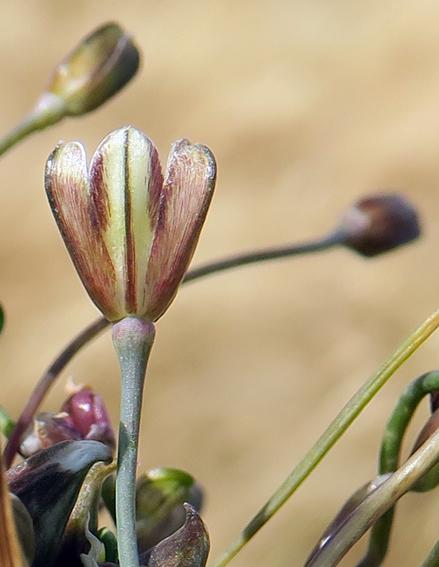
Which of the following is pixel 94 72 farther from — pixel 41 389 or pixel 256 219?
pixel 256 219

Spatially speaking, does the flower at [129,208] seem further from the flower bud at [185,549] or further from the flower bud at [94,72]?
the flower bud at [94,72]

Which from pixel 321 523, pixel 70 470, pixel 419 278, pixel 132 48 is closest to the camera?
pixel 70 470

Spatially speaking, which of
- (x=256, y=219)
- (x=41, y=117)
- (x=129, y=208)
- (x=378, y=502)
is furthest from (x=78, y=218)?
(x=256, y=219)

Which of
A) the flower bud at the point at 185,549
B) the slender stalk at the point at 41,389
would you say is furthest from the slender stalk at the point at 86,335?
the flower bud at the point at 185,549

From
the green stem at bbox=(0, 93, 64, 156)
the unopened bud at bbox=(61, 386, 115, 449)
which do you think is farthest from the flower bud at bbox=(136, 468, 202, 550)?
the green stem at bbox=(0, 93, 64, 156)

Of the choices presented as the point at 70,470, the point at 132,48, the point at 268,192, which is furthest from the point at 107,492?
the point at 268,192

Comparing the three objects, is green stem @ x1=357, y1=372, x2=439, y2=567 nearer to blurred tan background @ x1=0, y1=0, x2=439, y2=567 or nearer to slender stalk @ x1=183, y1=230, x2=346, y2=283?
slender stalk @ x1=183, y1=230, x2=346, y2=283

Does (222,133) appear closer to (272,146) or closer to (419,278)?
(272,146)
